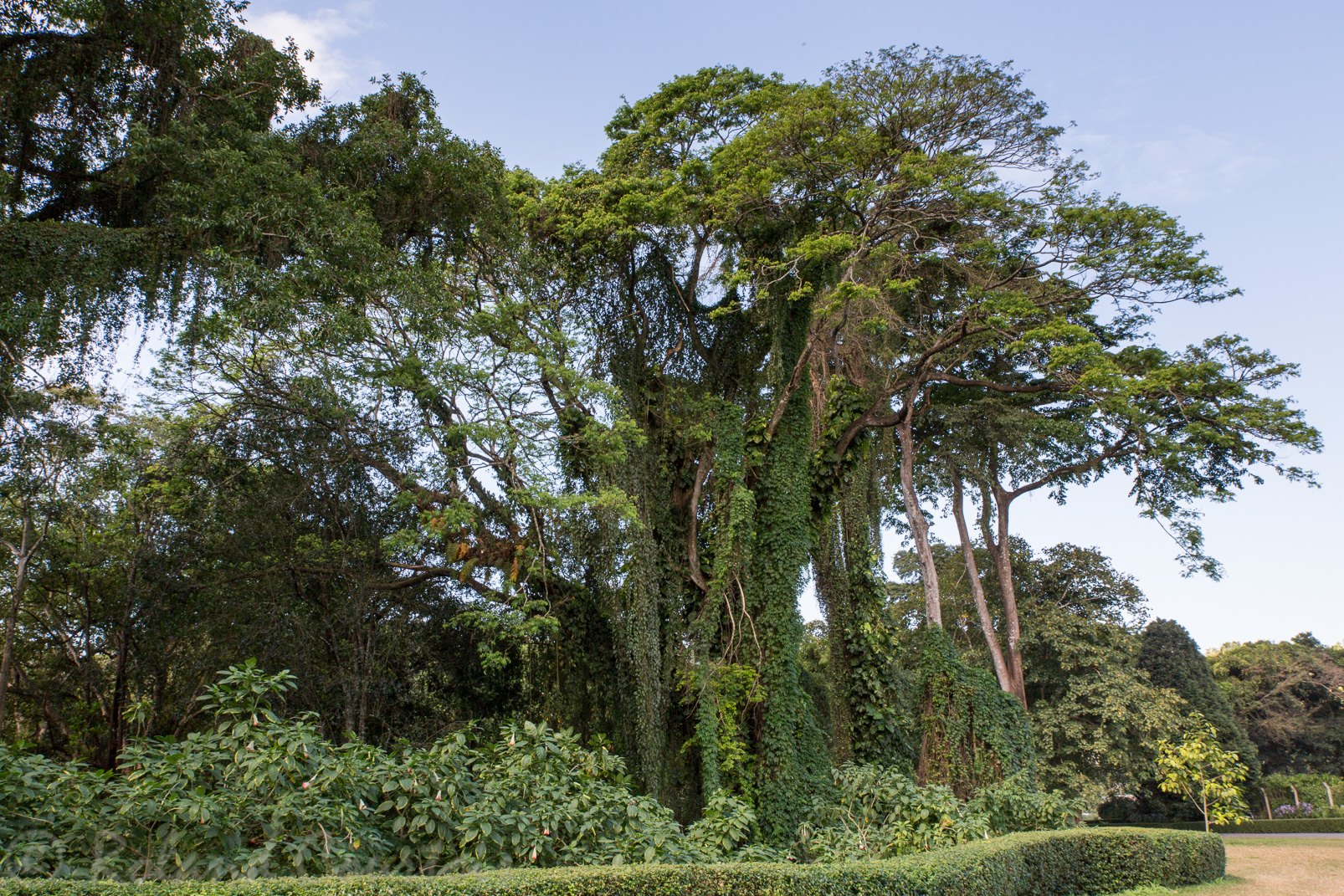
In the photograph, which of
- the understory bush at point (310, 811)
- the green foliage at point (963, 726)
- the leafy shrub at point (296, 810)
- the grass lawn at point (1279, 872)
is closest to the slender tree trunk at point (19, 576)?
the understory bush at point (310, 811)

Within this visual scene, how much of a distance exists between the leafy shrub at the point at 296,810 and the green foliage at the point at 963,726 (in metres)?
9.37

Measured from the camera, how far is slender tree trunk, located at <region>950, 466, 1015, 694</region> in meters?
19.9

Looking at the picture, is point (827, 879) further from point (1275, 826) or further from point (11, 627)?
point (1275, 826)

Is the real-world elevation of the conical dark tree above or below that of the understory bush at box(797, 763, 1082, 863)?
above

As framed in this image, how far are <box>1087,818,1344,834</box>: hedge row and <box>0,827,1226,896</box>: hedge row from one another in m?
14.5

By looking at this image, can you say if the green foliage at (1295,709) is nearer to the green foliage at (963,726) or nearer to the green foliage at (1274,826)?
the green foliage at (1274,826)

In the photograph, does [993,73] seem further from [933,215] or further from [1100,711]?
[1100,711]

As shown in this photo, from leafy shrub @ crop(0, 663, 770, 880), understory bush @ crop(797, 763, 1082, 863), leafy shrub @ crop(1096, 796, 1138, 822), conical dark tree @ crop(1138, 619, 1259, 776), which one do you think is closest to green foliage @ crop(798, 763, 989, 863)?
understory bush @ crop(797, 763, 1082, 863)

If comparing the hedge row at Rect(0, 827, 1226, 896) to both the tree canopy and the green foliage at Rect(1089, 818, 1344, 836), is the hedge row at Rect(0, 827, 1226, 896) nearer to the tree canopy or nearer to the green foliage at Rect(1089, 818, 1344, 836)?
the tree canopy

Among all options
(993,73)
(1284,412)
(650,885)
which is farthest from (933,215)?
(650,885)

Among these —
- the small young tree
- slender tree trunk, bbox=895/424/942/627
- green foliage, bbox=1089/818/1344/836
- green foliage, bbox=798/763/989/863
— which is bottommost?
green foliage, bbox=1089/818/1344/836

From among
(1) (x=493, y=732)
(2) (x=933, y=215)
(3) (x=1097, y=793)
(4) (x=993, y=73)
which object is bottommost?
(3) (x=1097, y=793)

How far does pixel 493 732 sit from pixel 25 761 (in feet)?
28.4

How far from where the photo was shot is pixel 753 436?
1362 cm
